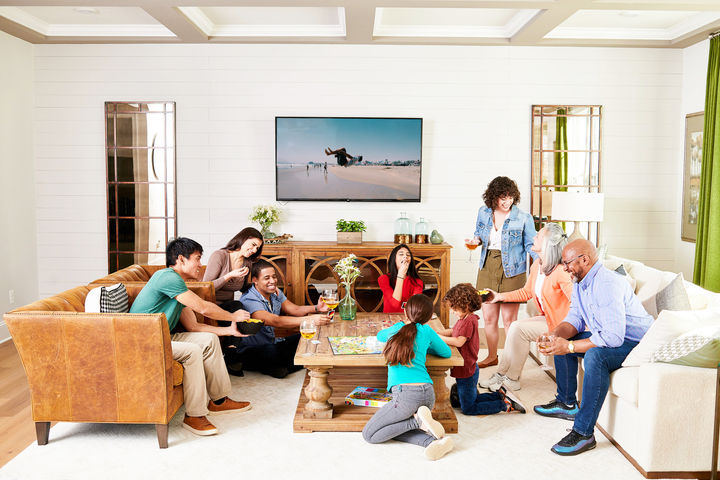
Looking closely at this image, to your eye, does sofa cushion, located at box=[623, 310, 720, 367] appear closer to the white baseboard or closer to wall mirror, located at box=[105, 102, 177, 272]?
wall mirror, located at box=[105, 102, 177, 272]

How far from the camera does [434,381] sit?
342 cm

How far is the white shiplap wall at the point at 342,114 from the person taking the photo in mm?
5684

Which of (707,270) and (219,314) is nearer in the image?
(219,314)

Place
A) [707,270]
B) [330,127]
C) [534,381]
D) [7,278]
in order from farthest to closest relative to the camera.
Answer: [330,127], [7,278], [707,270], [534,381]

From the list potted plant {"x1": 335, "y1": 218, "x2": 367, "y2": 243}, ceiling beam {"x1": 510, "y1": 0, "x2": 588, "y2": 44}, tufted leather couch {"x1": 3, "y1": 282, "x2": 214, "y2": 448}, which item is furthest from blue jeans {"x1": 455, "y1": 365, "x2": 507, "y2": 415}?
ceiling beam {"x1": 510, "y1": 0, "x2": 588, "y2": 44}

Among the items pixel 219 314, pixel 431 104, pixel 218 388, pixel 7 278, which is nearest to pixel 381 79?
pixel 431 104

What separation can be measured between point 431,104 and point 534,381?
9.02 feet

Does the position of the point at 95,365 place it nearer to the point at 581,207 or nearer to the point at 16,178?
the point at 16,178

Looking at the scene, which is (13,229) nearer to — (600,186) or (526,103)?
(526,103)

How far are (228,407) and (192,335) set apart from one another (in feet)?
1.56

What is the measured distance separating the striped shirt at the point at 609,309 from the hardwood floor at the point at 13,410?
2.99 m

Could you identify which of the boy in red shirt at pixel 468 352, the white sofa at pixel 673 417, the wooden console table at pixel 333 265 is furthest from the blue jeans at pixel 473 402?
the wooden console table at pixel 333 265

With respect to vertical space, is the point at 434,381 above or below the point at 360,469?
above

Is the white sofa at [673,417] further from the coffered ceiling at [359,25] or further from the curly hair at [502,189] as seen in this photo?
the coffered ceiling at [359,25]
